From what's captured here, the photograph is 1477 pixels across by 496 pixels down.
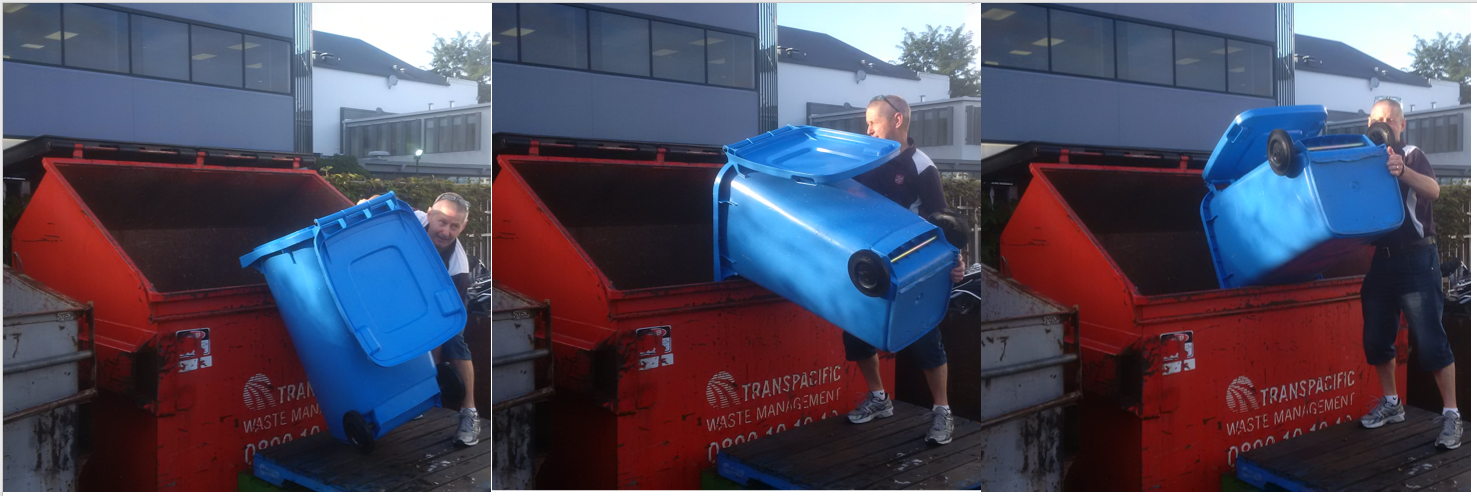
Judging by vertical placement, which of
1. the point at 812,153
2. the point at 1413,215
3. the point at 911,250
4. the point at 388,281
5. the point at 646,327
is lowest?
the point at 646,327

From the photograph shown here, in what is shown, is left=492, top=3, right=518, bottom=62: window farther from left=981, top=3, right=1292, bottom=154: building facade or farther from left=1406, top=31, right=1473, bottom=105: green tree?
left=1406, top=31, right=1473, bottom=105: green tree

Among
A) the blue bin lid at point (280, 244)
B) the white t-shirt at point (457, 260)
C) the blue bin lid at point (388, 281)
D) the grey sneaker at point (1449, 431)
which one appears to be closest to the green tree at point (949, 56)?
the white t-shirt at point (457, 260)

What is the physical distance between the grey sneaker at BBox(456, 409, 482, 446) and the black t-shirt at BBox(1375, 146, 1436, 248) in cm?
366

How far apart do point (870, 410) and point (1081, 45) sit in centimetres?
170

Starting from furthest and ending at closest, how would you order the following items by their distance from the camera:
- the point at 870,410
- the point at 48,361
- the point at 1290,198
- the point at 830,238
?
the point at 870,410, the point at 48,361, the point at 1290,198, the point at 830,238

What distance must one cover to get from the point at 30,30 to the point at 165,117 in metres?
0.60

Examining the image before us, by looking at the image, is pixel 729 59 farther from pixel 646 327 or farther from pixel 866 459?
pixel 866 459

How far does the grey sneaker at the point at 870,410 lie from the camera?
3.96 m

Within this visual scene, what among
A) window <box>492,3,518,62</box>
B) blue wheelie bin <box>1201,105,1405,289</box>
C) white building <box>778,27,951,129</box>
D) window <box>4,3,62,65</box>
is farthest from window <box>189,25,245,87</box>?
blue wheelie bin <box>1201,105,1405,289</box>

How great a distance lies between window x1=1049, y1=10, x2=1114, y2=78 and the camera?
12.7ft

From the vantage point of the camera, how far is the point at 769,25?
395 centimetres

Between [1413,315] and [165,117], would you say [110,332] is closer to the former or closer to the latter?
[165,117]

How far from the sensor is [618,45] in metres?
3.92

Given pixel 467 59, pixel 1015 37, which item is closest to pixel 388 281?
pixel 467 59
